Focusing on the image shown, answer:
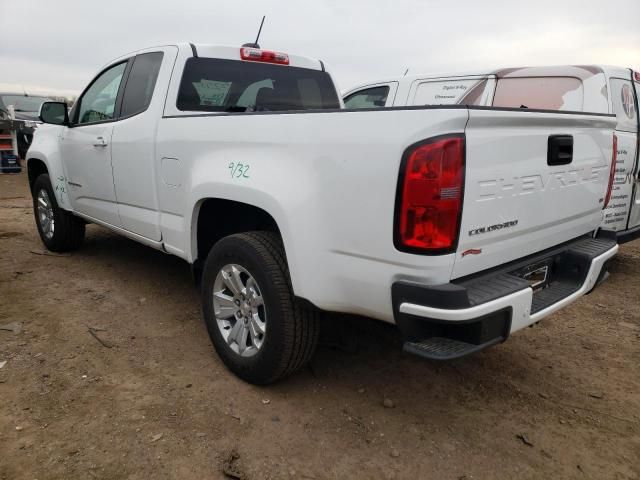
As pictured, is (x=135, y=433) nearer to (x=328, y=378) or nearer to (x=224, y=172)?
(x=328, y=378)

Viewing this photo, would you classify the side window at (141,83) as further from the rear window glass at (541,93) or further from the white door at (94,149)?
the rear window glass at (541,93)

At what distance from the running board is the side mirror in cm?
393

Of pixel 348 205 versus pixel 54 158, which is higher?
pixel 348 205

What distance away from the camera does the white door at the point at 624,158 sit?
4664 millimetres

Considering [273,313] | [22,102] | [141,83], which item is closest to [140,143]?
[141,83]

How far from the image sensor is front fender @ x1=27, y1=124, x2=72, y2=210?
15.3 ft

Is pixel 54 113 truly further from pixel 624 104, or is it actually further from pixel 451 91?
pixel 624 104

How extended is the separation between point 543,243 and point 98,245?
4689mm

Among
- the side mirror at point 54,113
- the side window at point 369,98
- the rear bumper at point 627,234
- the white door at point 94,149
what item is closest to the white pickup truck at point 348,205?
the white door at point 94,149

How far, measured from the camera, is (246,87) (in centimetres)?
363

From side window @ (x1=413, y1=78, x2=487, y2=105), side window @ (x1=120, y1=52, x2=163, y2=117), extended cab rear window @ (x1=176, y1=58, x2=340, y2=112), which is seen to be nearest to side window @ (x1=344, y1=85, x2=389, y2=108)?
side window @ (x1=413, y1=78, x2=487, y2=105)

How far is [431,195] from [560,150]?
90 cm

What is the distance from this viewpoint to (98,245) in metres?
5.56

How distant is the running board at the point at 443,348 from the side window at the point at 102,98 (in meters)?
3.09
